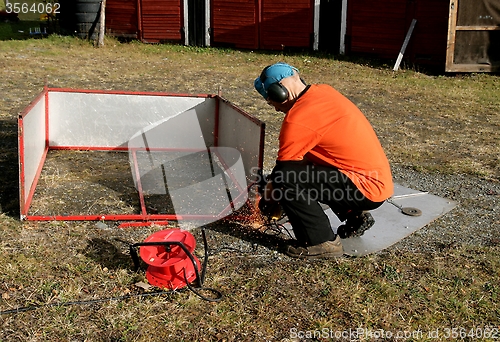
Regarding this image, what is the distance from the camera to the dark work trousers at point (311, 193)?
4.12 meters

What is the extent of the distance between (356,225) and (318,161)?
0.76m

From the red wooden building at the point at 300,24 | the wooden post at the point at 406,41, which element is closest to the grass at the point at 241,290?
the wooden post at the point at 406,41

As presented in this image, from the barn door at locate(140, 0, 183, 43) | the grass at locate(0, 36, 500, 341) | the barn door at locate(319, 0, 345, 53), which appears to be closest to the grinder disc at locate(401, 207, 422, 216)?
the grass at locate(0, 36, 500, 341)

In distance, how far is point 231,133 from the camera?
20.7 ft

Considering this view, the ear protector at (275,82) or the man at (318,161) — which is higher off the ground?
the ear protector at (275,82)

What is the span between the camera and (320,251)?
4.33 m

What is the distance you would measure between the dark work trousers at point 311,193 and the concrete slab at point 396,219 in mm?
441

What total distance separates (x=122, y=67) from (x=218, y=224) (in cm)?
900

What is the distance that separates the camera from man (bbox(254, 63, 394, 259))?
3.95 meters

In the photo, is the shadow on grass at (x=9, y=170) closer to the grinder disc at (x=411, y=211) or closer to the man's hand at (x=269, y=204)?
the man's hand at (x=269, y=204)

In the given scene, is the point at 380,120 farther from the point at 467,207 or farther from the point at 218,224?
the point at 218,224

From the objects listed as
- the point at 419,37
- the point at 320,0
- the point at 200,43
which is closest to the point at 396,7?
the point at 419,37

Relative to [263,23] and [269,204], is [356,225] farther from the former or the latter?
[263,23]

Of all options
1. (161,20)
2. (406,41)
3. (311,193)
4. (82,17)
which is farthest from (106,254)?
(161,20)
